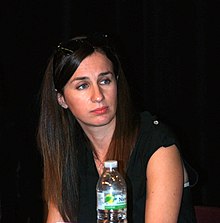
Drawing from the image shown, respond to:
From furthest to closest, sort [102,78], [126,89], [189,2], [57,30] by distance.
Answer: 1. [57,30]
2. [189,2]
3. [126,89]
4. [102,78]

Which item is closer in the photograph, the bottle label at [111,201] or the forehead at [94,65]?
the bottle label at [111,201]

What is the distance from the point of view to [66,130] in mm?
1847

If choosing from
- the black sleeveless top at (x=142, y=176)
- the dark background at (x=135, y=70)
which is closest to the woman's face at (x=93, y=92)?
the black sleeveless top at (x=142, y=176)

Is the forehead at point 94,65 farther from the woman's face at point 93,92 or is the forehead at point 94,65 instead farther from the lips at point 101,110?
the lips at point 101,110

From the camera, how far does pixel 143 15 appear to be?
2588 mm

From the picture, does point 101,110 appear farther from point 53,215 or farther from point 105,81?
point 53,215

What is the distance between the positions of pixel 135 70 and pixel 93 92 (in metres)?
1.08

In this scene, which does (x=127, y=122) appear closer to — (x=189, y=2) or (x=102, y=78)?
(x=102, y=78)

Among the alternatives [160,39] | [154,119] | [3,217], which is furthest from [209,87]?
[3,217]

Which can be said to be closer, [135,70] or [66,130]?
[66,130]

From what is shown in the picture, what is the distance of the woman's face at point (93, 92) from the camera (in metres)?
1.63

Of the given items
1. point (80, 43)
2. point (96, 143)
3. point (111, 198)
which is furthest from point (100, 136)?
point (111, 198)

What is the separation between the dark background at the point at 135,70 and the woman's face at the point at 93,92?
0.95 meters

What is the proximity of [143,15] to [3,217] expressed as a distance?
1373mm
